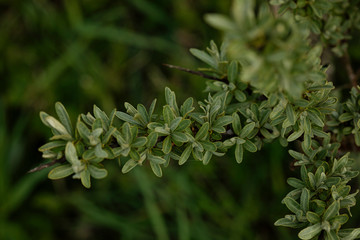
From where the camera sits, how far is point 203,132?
0.93m

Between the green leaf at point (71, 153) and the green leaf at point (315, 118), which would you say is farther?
the green leaf at point (315, 118)

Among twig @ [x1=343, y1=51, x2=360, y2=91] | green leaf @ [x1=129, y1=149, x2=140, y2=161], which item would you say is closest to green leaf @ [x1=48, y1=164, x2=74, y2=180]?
green leaf @ [x1=129, y1=149, x2=140, y2=161]

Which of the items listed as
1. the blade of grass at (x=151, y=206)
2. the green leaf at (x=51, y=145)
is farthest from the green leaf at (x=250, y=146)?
the blade of grass at (x=151, y=206)

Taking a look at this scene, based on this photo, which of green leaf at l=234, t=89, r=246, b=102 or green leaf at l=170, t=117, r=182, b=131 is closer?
green leaf at l=170, t=117, r=182, b=131

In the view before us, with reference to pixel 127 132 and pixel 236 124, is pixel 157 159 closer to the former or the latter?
pixel 127 132

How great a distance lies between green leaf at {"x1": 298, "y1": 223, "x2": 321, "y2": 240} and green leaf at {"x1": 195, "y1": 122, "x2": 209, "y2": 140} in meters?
0.32

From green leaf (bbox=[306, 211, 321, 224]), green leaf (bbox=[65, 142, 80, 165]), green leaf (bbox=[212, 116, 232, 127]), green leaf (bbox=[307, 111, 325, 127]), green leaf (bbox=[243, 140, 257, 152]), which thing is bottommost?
green leaf (bbox=[306, 211, 321, 224])

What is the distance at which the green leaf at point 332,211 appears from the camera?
88cm

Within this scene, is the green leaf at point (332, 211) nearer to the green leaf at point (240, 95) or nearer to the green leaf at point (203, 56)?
the green leaf at point (240, 95)

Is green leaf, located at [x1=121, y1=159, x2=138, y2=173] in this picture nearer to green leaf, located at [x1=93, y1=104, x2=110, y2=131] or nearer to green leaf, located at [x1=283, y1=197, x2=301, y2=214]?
green leaf, located at [x1=93, y1=104, x2=110, y2=131]

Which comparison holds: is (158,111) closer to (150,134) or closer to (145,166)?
(145,166)

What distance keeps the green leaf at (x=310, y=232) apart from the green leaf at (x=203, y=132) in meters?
0.32

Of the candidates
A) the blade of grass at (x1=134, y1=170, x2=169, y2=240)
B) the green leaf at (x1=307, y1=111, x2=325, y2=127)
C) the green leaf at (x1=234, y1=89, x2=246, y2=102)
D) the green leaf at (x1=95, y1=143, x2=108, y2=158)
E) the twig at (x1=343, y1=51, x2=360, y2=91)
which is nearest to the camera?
the green leaf at (x1=95, y1=143, x2=108, y2=158)

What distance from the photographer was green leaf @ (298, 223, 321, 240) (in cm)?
88
